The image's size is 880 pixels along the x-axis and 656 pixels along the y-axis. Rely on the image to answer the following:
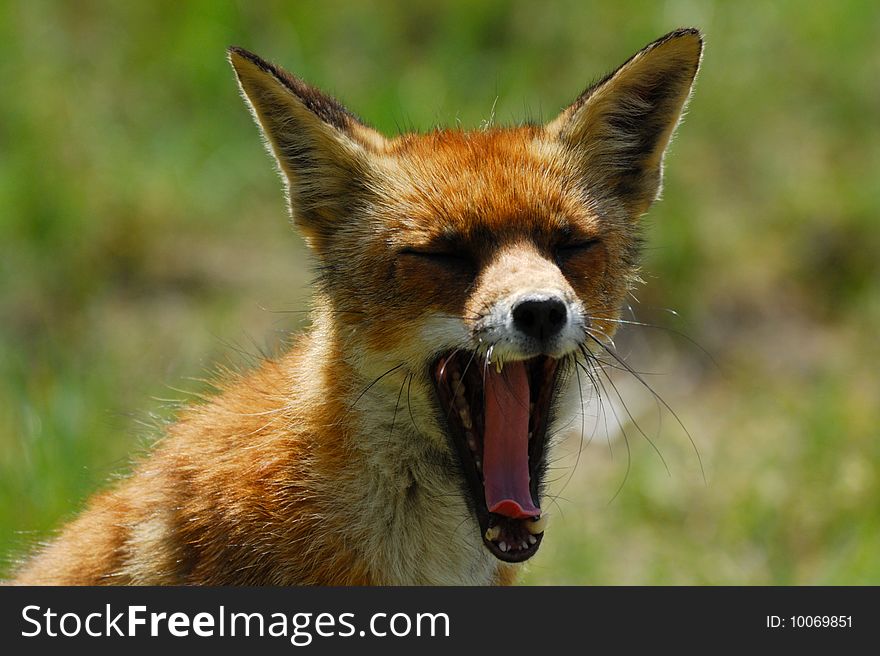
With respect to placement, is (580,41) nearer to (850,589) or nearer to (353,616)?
(850,589)

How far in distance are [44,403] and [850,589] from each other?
4.90 meters

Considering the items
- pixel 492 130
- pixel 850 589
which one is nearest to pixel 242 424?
pixel 492 130

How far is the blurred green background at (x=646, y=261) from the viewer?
7.90 m

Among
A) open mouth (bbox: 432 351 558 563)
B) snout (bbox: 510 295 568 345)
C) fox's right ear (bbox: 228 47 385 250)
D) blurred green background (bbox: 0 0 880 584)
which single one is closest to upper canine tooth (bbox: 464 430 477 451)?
open mouth (bbox: 432 351 558 563)

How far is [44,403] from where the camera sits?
752cm

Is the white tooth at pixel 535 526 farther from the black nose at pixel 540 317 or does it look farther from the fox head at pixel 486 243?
the black nose at pixel 540 317

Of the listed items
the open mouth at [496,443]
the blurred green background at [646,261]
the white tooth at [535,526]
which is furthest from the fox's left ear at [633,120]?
the blurred green background at [646,261]

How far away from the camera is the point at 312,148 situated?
5352mm

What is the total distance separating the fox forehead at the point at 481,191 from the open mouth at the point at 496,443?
566mm

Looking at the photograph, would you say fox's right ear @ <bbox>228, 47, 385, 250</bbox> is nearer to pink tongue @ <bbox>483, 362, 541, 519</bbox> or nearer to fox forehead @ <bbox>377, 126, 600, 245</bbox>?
fox forehead @ <bbox>377, 126, 600, 245</bbox>

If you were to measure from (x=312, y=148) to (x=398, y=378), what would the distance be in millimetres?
1126

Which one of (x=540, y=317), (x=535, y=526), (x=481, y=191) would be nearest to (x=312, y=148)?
(x=481, y=191)

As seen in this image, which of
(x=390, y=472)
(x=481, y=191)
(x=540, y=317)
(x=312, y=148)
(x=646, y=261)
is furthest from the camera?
(x=646, y=261)

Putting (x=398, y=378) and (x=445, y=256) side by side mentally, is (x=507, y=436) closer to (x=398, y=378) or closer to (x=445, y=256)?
(x=398, y=378)
